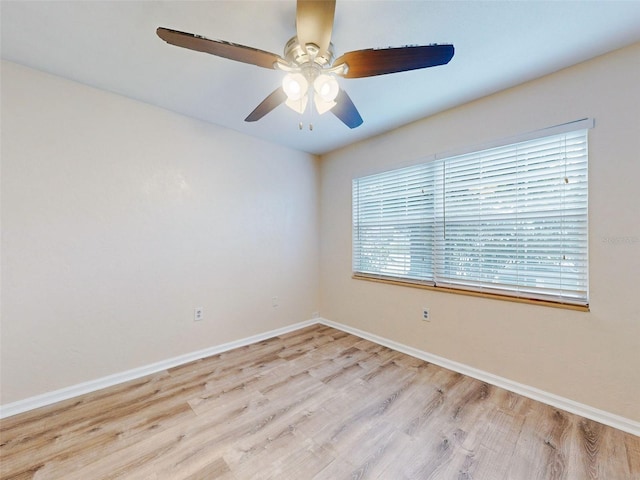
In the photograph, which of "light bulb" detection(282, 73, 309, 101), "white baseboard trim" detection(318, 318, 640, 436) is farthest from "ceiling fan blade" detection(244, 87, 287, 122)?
"white baseboard trim" detection(318, 318, 640, 436)

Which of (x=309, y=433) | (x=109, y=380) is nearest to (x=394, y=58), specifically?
(x=309, y=433)

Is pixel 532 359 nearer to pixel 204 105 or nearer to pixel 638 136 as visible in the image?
pixel 638 136

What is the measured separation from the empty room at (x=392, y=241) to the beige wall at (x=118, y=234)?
0.02m

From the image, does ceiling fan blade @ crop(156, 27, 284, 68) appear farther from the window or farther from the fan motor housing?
the window

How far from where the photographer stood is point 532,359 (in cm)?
198

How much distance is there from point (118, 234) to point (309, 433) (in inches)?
83.6

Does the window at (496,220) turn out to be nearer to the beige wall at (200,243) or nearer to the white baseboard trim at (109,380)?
Result: the beige wall at (200,243)

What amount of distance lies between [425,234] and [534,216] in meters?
0.88

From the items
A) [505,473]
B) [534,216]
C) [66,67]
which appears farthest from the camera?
[534,216]

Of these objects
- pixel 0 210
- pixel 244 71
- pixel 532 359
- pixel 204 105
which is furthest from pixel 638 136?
pixel 0 210

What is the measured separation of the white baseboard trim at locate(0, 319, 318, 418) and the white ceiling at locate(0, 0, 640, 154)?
2335mm

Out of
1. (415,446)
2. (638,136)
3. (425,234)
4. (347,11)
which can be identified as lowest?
(415,446)

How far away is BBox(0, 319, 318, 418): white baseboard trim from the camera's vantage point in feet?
5.95

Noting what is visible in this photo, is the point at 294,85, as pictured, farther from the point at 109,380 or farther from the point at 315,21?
the point at 109,380
